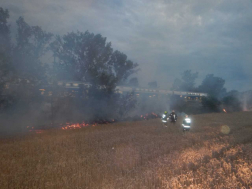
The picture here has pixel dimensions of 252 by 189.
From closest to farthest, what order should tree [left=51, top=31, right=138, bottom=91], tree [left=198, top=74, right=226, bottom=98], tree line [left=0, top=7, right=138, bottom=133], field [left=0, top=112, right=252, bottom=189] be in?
field [left=0, top=112, right=252, bottom=189] < tree line [left=0, top=7, right=138, bottom=133] < tree [left=51, top=31, right=138, bottom=91] < tree [left=198, top=74, right=226, bottom=98]

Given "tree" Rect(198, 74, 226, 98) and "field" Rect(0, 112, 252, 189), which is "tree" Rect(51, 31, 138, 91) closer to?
"field" Rect(0, 112, 252, 189)

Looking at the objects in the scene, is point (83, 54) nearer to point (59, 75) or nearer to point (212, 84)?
point (59, 75)

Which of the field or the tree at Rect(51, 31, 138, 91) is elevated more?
the tree at Rect(51, 31, 138, 91)

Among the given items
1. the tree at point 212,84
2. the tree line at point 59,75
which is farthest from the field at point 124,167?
the tree at point 212,84

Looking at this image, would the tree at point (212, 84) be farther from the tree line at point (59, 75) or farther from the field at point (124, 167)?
the field at point (124, 167)

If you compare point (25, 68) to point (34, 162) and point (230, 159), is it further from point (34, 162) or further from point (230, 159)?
point (230, 159)

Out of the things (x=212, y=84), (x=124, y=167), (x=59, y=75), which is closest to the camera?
(x=124, y=167)

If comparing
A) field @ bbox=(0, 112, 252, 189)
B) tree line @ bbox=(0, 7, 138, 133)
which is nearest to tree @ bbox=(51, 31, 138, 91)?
tree line @ bbox=(0, 7, 138, 133)

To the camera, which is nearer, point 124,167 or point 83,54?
point 124,167

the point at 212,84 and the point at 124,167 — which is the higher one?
the point at 212,84

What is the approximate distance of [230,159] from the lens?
6.93 meters

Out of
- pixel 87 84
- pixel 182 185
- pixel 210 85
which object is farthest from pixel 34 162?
pixel 210 85

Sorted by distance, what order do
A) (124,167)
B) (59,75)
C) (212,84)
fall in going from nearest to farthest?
(124,167), (59,75), (212,84)

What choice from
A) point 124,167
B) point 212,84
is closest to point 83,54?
point 124,167
